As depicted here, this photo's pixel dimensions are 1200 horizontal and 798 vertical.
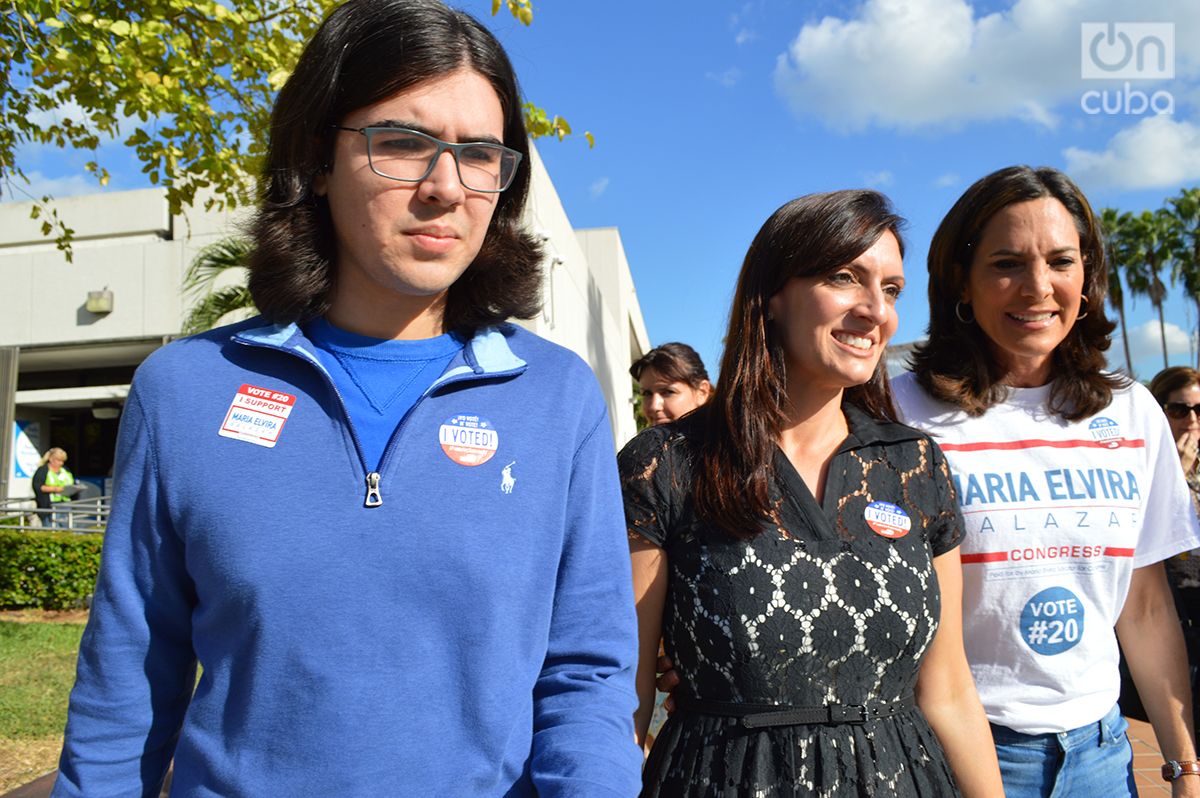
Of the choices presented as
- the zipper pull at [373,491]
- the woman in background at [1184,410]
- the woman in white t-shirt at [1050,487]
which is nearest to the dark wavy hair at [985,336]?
the woman in white t-shirt at [1050,487]

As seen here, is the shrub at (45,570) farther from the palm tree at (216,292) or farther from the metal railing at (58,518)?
the palm tree at (216,292)

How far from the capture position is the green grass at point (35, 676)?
6.32 metres

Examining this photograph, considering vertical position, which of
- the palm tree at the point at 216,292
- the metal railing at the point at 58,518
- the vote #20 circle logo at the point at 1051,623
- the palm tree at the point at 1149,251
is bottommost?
the metal railing at the point at 58,518

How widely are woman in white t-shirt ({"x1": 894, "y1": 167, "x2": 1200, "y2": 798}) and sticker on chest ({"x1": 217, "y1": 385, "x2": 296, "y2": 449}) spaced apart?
1633 millimetres

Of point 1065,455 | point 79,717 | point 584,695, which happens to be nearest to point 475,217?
point 584,695

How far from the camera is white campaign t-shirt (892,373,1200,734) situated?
220cm

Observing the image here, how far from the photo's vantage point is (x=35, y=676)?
24.9ft

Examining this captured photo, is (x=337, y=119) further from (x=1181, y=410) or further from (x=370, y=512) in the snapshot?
(x=1181, y=410)

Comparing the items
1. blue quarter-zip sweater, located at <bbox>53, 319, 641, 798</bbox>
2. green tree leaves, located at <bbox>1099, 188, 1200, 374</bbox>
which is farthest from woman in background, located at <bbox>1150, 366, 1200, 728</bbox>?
green tree leaves, located at <bbox>1099, 188, 1200, 374</bbox>

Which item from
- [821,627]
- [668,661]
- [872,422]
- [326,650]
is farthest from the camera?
[872,422]

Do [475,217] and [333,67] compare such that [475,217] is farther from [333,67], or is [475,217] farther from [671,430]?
[671,430]

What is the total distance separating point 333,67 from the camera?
1.54 meters

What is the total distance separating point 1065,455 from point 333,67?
1.96 m

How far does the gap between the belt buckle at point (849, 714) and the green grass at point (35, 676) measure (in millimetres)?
6136
